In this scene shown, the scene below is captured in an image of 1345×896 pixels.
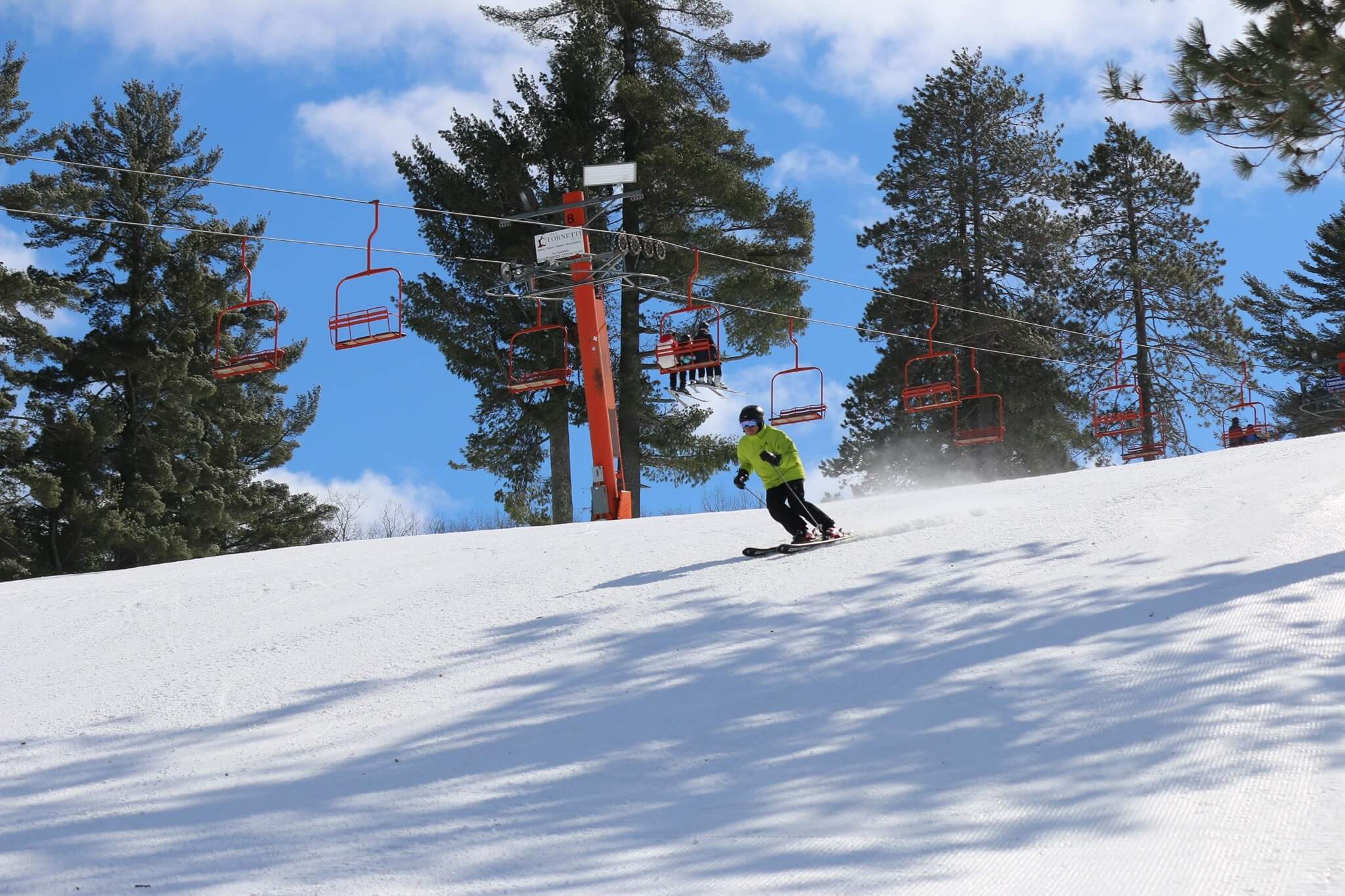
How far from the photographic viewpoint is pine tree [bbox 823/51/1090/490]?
36.3 meters

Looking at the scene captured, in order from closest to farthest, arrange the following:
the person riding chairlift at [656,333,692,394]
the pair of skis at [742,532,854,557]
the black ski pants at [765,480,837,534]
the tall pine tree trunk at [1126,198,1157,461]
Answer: the pair of skis at [742,532,854,557] < the black ski pants at [765,480,837,534] < the person riding chairlift at [656,333,692,394] < the tall pine tree trunk at [1126,198,1157,461]

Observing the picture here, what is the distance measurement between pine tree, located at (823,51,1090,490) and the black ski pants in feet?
77.9

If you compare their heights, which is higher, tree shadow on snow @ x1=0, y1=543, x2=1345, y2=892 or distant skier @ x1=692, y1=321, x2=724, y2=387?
distant skier @ x1=692, y1=321, x2=724, y2=387

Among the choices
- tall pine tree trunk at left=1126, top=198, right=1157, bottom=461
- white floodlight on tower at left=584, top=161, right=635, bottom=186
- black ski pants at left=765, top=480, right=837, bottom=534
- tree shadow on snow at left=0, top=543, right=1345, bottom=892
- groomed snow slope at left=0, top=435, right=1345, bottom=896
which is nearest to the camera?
groomed snow slope at left=0, top=435, right=1345, bottom=896

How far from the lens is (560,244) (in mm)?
21625

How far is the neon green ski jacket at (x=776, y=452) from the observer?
1297 centimetres

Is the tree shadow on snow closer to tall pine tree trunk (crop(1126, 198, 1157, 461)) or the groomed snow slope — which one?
the groomed snow slope

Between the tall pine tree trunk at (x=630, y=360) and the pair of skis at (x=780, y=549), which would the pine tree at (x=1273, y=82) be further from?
the tall pine tree trunk at (x=630, y=360)

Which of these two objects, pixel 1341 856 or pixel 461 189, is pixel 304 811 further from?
pixel 461 189

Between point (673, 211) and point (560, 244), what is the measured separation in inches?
394

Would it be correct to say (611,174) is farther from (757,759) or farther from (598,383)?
(757,759)

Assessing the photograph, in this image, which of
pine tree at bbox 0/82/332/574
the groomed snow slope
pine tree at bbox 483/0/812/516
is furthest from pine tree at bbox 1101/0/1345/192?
pine tree at bbox 0/82/332/574

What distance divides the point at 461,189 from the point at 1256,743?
26615 millimetres

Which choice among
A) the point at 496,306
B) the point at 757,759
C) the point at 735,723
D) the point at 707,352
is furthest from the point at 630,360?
the point at 757,759
